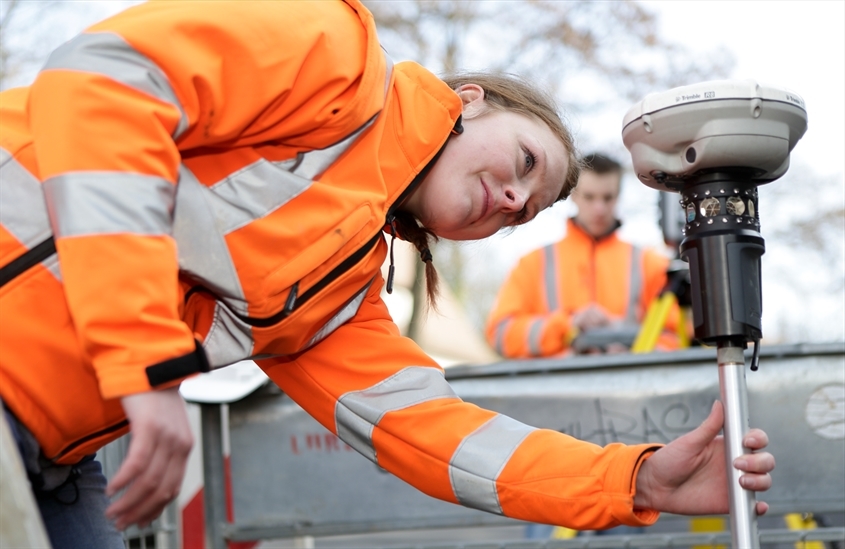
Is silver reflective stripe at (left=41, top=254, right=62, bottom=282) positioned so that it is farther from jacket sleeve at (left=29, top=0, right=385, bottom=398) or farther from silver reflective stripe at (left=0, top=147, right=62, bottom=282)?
jacket sleeve at (left=29, top=0, right=385, bottom=398)

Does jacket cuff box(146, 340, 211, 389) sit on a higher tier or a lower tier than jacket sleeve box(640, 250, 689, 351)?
lower

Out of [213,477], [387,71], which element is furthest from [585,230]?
[387,71]

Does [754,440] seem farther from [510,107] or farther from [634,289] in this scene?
[634,289]

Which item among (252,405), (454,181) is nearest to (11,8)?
(252,405)

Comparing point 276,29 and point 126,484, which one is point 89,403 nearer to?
point 126,484

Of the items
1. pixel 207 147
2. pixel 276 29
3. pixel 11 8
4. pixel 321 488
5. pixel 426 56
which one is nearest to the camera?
pixel 276 29

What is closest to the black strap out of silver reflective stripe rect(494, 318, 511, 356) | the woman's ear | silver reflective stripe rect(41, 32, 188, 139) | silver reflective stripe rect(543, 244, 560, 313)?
silver reflective stripe rect(41, 32, 188, 139)

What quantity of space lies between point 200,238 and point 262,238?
0.10 meters

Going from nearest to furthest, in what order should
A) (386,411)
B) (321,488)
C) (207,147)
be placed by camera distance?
(207,147) < (386,411) < (321,488)

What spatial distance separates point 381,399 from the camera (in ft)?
6.94

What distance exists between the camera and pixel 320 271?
5.82ft

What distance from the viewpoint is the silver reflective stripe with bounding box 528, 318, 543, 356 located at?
14.8ft

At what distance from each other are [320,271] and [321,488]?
1.46 meters

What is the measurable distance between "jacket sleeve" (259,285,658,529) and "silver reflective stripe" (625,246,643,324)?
265 cm
